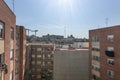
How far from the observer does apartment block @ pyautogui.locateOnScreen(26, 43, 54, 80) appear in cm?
6059

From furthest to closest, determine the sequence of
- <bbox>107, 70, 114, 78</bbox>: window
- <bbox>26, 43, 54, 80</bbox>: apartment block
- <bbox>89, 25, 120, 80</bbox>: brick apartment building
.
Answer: <bbox>26, 43, 54, 80</bbox>: apartment block < <bbox>107, 70, 114, 78</bbox>: window < <bbox>89, 25, 120, 80</bbox>: brick apartment building

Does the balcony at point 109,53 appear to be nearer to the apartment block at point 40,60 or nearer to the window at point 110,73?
the window at point 110,73

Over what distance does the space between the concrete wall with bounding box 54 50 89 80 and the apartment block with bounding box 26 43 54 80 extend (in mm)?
13554

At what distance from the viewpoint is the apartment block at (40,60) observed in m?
60.6

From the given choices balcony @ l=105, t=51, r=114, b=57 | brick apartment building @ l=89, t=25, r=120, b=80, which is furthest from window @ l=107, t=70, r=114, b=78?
balcony @ l=105, t=51, r=114, b=57

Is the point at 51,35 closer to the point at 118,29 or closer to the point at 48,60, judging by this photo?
the point at 48,60

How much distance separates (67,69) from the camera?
4709 cm

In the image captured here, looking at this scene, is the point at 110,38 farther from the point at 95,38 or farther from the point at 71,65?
the point at 71,65

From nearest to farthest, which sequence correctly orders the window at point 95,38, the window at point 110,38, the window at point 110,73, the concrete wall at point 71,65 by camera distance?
the window at point 110,38 < the window at point 110,73 < the window at point 95,38 < the concrete wall at point 71,65

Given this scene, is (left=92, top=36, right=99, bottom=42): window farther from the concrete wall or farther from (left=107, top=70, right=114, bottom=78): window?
the concrete wall

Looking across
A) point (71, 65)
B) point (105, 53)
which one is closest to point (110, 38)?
point (105, 53)

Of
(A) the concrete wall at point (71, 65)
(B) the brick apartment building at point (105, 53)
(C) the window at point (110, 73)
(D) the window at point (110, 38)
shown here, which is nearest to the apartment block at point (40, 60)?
(A) the concrete wall at point (71, 65)

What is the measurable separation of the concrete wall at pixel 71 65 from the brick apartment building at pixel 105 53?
728 centimetres

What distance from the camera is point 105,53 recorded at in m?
32.4
